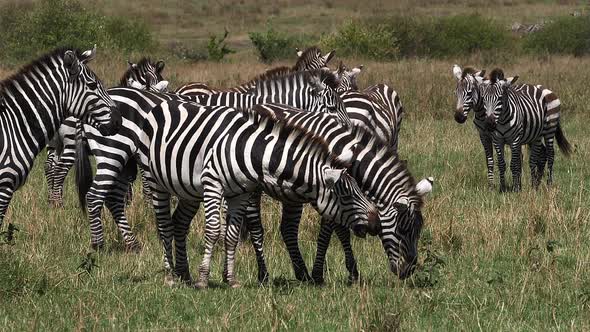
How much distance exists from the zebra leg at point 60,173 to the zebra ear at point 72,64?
3306 mm

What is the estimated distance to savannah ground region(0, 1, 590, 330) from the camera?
6.40 metres

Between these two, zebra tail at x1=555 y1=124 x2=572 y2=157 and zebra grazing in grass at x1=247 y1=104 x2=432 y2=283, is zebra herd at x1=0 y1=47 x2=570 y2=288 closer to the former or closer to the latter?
zebra grazing in grass at x1=247 y1=104 x2=432 y2=283

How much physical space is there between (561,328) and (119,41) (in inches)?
1153

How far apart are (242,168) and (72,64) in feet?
6.89

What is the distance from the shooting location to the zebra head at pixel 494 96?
44.3 ft

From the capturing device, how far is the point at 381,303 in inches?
262

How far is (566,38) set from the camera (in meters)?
36.1

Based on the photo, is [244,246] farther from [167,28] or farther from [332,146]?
[167,28]

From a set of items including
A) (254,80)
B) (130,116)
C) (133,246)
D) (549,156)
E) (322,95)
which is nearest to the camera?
(130,116)

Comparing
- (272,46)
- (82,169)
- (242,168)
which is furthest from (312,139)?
(272,46)

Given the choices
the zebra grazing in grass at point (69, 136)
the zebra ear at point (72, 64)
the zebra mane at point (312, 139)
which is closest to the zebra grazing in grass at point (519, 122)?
the zebra grazing in grass at point (69, 136)

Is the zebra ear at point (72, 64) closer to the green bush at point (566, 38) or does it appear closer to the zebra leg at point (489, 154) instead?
the zebra leg at point (489, 154)

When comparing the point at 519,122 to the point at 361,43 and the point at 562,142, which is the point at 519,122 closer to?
the point at 562,142

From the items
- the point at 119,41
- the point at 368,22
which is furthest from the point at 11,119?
the point at 368,22
